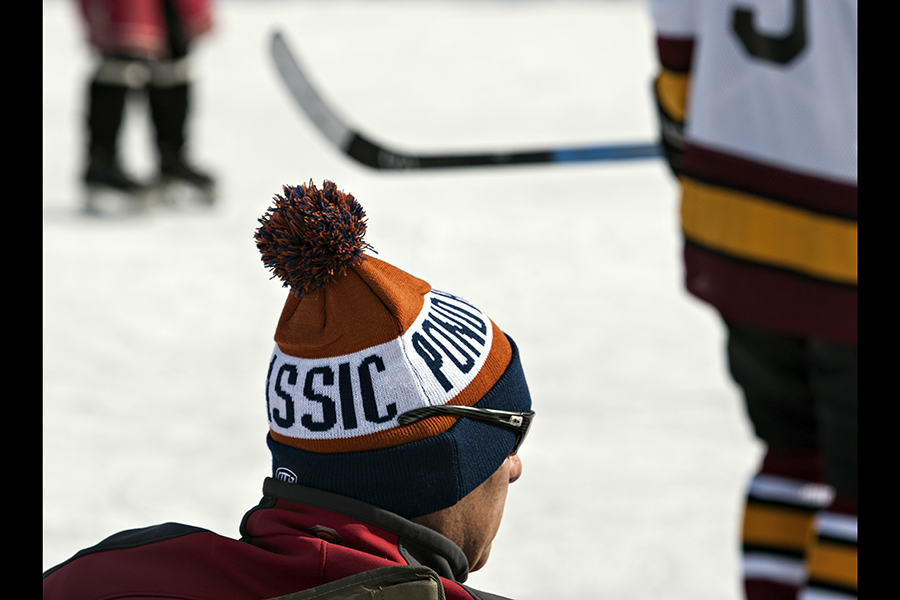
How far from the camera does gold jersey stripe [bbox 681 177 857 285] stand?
1.71 metres

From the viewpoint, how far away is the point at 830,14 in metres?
1.66

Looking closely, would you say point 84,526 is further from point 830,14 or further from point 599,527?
point 830,14

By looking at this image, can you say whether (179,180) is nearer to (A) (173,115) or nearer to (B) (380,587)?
(A) (173,115)

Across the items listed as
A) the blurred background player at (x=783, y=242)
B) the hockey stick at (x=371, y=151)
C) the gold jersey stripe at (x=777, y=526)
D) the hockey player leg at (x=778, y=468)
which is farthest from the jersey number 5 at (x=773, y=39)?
the gold jersey stripe at (x=777, y=526)

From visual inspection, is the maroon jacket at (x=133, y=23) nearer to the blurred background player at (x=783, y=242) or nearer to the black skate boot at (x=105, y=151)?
the black skate boot at (x=105, y=151)

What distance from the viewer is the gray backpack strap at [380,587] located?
985 mm

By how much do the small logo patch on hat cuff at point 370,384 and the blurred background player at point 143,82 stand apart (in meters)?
4.64

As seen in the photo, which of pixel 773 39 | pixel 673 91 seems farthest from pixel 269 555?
pixel 673 91

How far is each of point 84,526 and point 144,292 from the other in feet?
6.29

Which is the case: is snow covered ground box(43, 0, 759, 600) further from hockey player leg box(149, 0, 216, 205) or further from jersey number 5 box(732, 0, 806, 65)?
jersey number 5 box(732, 0, 806, 65)

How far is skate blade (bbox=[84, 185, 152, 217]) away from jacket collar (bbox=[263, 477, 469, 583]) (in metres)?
4.67

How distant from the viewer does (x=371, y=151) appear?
2.36 m

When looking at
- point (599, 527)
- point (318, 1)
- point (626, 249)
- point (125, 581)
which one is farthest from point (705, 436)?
point (318, 1)

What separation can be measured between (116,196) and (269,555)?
4.95 m
